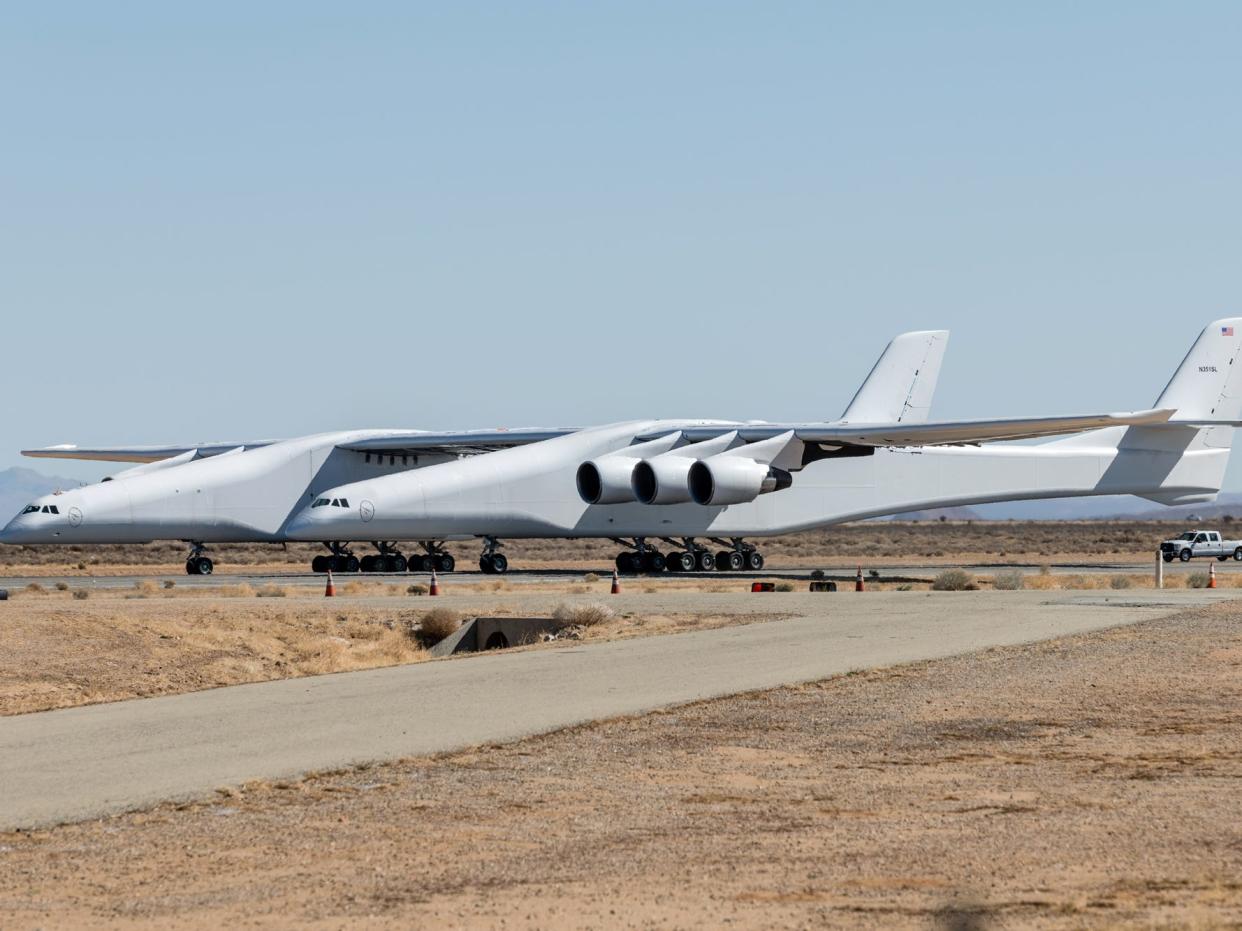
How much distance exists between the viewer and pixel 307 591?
32.8 metres

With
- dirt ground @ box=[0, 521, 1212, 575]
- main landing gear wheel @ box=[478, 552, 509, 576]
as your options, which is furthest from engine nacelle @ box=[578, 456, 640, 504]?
dirt ground @ box=[0, 521, 1212, 575]

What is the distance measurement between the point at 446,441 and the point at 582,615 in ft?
77.0

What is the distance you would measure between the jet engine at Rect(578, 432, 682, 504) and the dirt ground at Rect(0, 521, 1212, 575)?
15.0 metres

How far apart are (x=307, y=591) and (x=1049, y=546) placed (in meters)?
57.1

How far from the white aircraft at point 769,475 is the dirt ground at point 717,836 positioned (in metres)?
28.6

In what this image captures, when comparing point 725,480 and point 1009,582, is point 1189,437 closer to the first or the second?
point 725,480

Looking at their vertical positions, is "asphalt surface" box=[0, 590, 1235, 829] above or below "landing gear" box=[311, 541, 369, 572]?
below

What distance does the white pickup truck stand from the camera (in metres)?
64.0

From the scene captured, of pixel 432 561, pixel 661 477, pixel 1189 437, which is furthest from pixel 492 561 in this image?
pixel 1189 437

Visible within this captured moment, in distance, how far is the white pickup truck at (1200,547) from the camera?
63969 millimetres

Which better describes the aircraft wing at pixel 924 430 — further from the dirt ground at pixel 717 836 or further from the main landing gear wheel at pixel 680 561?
the dirt ground at pixel 717 836

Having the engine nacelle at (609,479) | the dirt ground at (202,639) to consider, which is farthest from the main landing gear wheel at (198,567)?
the dirt ground at (202,639)

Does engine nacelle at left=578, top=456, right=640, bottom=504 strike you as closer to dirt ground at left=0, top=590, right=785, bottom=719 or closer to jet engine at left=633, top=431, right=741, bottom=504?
jet engine at left=633, top=431, right=741, bottom=504

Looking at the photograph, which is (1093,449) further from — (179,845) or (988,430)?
(179,845)
